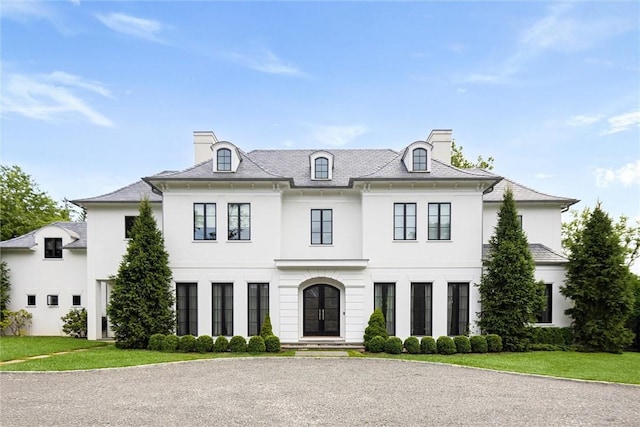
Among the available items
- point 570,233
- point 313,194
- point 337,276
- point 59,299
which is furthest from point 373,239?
point 570,233

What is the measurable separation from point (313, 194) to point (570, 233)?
28526 millimetres

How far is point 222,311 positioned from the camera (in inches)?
634

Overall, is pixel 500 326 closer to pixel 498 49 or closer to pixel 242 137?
pixel 498 49

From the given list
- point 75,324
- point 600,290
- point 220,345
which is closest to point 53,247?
point 75,324

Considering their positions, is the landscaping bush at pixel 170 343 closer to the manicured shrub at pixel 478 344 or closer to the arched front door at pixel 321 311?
the arched front door at pixel 321 311

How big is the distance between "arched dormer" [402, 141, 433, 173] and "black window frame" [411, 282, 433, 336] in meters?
5.13

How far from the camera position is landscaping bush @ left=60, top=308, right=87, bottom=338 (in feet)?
59.1

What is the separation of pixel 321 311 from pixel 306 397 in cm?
788

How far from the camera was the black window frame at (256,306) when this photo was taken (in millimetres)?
16062

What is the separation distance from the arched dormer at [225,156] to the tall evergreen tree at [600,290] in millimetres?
15181

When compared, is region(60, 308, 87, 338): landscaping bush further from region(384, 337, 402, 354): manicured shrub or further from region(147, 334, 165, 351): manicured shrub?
region(384, 337, 402, 354): manicured shrub

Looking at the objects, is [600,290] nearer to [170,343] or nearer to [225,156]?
[225,156]

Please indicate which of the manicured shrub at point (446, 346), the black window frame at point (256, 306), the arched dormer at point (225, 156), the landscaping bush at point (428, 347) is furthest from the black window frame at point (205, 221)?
the manicured shrub at point (446, 346)

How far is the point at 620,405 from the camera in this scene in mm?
8586
